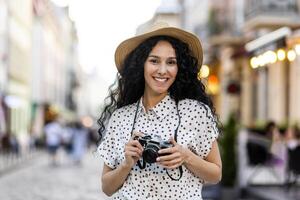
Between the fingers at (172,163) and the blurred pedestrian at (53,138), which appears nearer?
the fingers at (172,163)

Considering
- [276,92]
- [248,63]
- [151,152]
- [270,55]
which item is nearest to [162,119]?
[151,152]

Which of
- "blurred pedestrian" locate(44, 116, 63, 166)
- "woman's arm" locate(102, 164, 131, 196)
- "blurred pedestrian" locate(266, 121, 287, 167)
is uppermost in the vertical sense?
"woman's arm" locate(102, 164, 131, 196)

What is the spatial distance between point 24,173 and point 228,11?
14738 mm

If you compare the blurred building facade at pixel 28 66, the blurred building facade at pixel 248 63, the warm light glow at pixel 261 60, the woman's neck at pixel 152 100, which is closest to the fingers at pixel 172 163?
the woman's neck at pixel 152 100

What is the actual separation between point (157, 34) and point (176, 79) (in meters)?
0.21

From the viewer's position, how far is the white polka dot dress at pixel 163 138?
3.52 meters

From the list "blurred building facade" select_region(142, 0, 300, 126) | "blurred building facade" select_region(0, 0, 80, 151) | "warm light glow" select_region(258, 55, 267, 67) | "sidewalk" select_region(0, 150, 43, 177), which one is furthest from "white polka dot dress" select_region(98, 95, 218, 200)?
"blurred building facade" select_region(0, 0, 80, 151)

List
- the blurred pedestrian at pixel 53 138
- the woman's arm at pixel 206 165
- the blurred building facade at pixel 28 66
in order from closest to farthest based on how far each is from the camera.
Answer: the woman's arm at pixel 206 165, the blurred pedestrian at pixel 53 138, the blurred building facade at pixel 28 66

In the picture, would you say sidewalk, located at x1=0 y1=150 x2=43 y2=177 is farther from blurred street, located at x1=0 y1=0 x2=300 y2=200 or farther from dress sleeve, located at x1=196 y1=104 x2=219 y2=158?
dress sleeve, located at x1=196 y1=104 x2=219 y2=158

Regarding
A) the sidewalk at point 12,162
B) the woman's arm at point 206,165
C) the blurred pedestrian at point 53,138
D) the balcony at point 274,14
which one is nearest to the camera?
the woman's arm at point 206,165

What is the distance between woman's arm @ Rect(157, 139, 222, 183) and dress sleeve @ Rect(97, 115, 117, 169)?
1.12ft

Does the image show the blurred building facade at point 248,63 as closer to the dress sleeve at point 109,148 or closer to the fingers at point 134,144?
the dress sleeve at point 109,148

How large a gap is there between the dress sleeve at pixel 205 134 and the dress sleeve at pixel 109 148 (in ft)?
1.18

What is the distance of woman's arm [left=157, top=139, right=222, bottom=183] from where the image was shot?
332 cm
